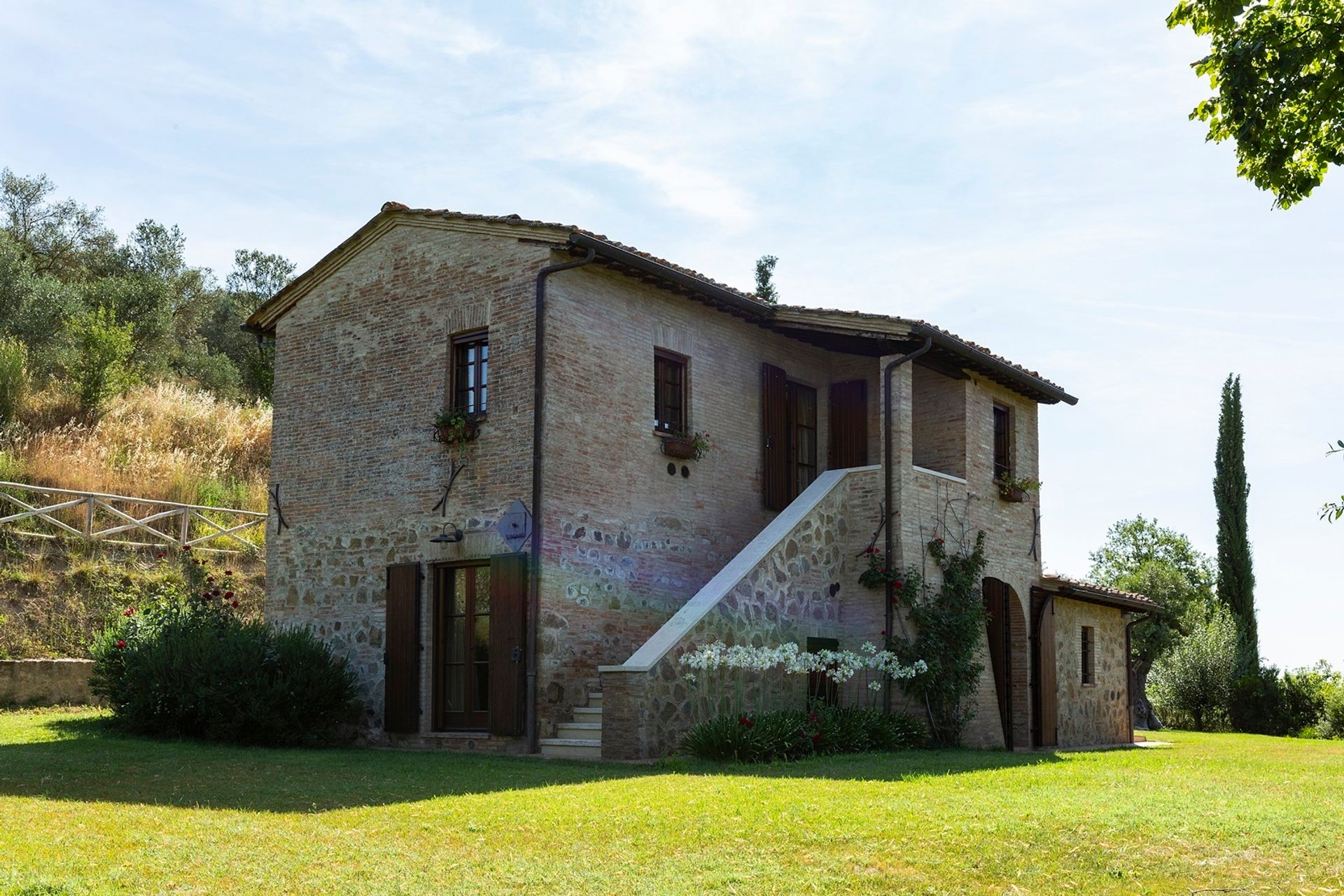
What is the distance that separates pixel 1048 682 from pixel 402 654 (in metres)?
9.81

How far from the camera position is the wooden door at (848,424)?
1812cm

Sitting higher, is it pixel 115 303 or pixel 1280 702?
pixel 115 303

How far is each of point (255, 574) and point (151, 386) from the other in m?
10.8

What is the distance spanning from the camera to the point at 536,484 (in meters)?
13.7

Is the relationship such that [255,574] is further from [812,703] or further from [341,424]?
[812,703]

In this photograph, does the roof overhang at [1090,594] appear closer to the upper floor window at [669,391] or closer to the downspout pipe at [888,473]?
the downspout pipe at [888,473]

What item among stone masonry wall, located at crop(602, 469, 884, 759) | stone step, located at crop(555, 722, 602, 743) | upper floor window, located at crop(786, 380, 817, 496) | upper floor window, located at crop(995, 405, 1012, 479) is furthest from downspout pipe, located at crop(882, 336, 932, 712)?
stone step, located at crop(555, 722, 602, 743)

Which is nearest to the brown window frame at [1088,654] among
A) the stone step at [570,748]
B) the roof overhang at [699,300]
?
the roof overhang at [699,300]

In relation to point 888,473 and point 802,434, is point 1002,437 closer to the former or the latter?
point 802,434

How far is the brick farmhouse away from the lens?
13.7 m

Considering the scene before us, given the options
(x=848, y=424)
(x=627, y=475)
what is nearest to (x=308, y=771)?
(x=627, y=475)

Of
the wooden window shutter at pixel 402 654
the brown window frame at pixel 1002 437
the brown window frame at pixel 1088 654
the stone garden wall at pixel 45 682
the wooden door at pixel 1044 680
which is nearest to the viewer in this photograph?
the wooden window shutter at pixel 402 654

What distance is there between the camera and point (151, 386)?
30.1m

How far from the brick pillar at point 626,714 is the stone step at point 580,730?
872mm
